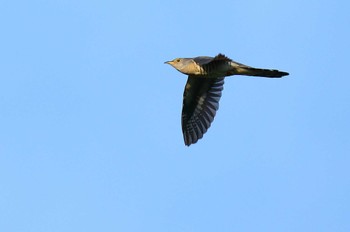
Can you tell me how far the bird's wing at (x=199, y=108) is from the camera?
2086cm

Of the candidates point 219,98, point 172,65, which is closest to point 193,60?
point 172,65

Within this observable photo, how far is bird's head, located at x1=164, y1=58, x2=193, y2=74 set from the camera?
18.9m

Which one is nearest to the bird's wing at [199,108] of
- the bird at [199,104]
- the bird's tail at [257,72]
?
the bird at [199,104]

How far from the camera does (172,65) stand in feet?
63.5

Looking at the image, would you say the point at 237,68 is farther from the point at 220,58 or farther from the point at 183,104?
the point at 183,104

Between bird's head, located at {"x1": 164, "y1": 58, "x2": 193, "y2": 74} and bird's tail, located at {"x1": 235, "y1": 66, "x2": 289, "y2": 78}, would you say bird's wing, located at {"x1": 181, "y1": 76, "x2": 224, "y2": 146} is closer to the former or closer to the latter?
bird's head, located at {"x1": 164, "y1": 58, "x2": 193, "y2": 74}

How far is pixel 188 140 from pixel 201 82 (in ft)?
4.82

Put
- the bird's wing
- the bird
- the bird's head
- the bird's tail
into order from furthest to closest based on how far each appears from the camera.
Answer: the bird's wing
the bird
the bird's head
the bird's tail

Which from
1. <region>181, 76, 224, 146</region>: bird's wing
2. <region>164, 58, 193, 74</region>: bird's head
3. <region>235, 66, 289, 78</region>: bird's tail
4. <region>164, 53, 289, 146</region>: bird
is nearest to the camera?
<region>235, 66, 289, 78</region>: bird's tail

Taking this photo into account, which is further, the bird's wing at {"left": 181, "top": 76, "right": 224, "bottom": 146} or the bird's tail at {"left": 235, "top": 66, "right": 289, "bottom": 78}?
the bird's wing at {"left": 181, "top": 76, "right": 224, "bottom": 146}

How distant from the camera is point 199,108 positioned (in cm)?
2106

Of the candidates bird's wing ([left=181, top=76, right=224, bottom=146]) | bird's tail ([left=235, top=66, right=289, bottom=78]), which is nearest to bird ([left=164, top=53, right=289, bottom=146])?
bird's wing ([left=181, top=76, right=224, bottom=146])

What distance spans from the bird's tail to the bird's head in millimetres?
1151

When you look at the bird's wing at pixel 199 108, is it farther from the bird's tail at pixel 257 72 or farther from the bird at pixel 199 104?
the bird's tail at pixel 257 72
